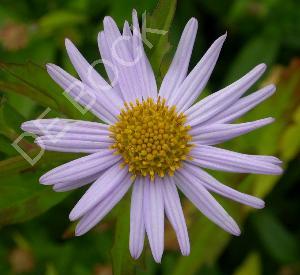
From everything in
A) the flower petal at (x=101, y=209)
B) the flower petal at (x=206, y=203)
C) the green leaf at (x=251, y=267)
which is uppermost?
the flower petal at (x=101, y=209)

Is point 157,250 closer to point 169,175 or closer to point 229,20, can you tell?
point 169,175

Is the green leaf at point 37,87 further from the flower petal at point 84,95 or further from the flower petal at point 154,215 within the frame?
the flower petal at point 154,215

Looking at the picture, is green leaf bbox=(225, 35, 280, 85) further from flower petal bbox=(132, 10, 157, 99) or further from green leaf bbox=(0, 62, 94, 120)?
green leaf bbox=(0, 62, 94, 120)

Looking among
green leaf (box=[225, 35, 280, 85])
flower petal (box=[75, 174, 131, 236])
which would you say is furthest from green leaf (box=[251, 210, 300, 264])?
flower petal (box=[75, 174, 131, 236])

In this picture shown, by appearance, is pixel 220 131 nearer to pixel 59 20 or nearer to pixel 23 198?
pixel 23 198

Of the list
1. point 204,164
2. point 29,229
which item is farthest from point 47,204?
point 29,229

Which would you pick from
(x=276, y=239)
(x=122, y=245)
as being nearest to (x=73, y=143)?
(x=122, y=245)

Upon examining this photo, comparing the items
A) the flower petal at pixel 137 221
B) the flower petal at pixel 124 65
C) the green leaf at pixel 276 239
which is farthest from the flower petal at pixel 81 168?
the green leaf at pixel 276 239
